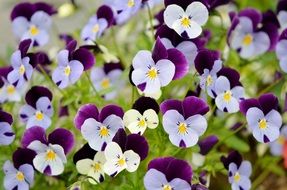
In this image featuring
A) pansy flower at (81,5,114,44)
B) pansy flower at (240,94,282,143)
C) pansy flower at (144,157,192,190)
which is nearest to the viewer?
pansy flower at (144,157,192,190)

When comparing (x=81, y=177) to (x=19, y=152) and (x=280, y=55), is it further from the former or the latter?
(x=280, y=55)

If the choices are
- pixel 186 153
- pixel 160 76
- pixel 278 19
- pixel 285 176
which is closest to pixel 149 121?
pixel 160 76

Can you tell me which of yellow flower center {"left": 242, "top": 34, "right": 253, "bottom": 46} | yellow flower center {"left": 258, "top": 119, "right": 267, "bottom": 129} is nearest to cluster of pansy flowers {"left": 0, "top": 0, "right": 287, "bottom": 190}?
yellow flower center {"left": 258, "top": 119, "right": 267, "bottom": 129}

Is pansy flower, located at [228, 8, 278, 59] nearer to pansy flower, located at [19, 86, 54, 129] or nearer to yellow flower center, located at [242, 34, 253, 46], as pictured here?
yellow flower center, located at [242, 34, 253, 46]

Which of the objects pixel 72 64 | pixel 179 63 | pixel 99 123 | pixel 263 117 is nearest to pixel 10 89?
pixel 72 64

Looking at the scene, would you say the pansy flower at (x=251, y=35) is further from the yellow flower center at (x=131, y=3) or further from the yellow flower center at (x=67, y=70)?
the yellow flower center at (x=67, y=70)

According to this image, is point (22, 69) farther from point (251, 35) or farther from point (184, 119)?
point (251, 35)
